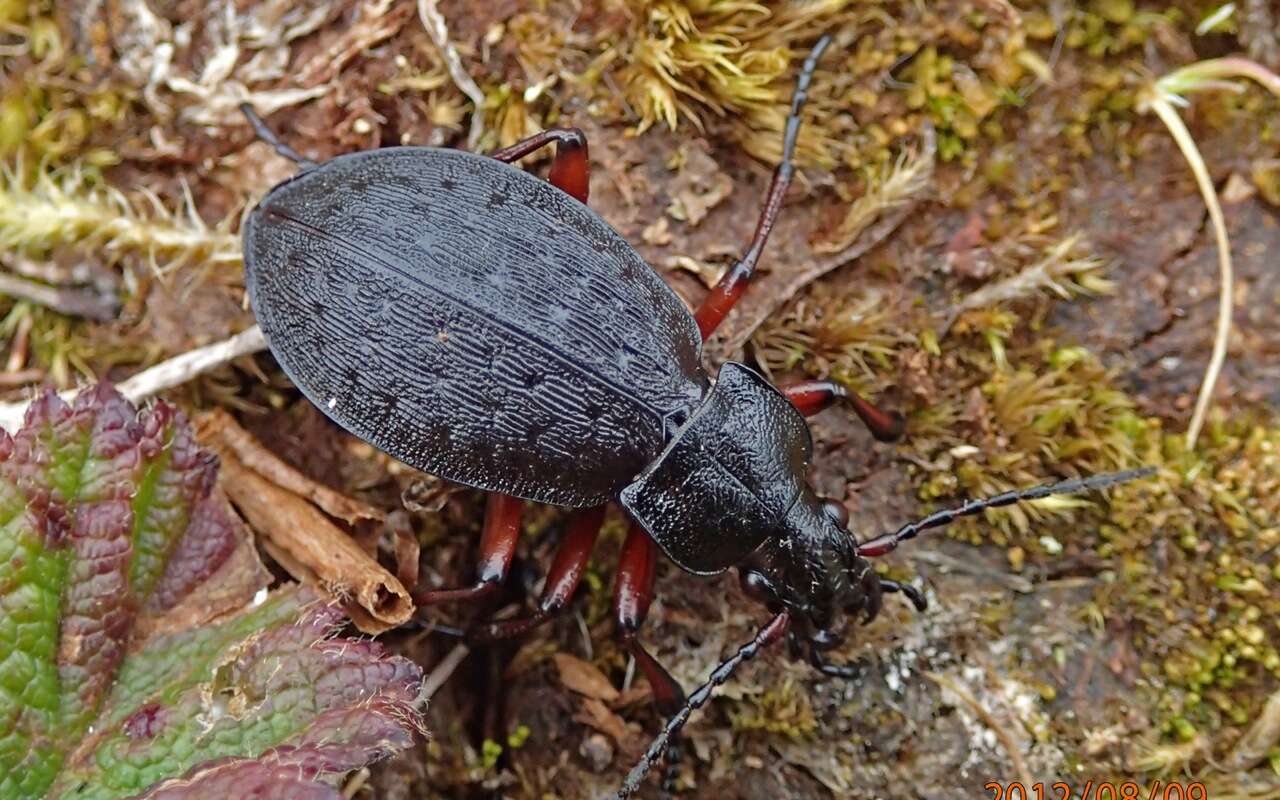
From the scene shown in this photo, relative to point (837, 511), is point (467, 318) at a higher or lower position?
higher

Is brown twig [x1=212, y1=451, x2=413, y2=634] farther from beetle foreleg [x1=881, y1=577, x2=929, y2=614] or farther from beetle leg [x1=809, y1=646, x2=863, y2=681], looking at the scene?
beetle foreleg [x1=881, y1=577, x2=929, y2=614]

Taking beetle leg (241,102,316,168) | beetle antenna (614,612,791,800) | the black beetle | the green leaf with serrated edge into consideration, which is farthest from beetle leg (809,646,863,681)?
beetle leg (241,102,316,168)

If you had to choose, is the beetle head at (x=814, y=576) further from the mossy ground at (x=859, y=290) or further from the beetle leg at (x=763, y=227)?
the beetle leg at (x=763, y=227)

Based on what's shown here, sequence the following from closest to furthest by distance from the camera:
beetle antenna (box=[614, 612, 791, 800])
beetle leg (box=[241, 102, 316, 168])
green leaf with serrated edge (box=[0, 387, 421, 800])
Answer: green leaf with serrated edge (box=[0, 387, 421, 800]), beetle antenna (box=[614, 612, 791, 800]), beetle leg (box=[241, 102, 316, 168])

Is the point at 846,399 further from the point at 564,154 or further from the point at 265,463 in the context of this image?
the point at 265,463

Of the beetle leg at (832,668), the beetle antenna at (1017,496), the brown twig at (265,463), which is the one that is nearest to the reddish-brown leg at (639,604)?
the beetle leg at (832,668)

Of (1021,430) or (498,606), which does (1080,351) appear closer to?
(1021,430)

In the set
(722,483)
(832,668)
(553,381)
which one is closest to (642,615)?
(722,483)
